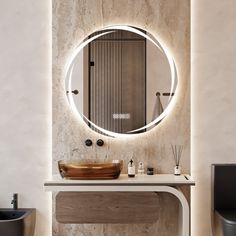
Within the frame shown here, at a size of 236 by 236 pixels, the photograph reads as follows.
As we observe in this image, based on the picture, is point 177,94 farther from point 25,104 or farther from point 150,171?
point 25,104

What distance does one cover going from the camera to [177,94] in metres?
2.95

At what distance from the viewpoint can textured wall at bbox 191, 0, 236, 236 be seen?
2.94 metres

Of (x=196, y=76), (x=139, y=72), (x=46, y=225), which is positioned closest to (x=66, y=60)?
→ (x=139, y=72)

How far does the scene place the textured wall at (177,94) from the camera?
2947 mm

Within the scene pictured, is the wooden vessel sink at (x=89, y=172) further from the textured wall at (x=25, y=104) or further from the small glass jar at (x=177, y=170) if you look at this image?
the small glass jar at (x=177, y=170)

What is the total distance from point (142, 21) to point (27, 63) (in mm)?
931

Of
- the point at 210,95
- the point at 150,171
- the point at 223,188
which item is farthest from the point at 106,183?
the point at 210,95

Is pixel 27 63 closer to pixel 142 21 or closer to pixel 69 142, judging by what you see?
→ pixel 69 142

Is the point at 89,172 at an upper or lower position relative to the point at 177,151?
lower

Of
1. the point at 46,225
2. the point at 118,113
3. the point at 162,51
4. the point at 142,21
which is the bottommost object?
the point at 46,225

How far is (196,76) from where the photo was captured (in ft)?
9.71

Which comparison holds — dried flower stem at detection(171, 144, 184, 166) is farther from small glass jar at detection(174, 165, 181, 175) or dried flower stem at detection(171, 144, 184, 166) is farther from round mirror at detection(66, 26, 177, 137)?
round mirror at detection(66, 26, 177, 137)

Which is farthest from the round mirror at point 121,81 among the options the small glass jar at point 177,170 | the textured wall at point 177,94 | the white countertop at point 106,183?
the white countertop at point 106,183

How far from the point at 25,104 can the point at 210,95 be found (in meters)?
1.41
